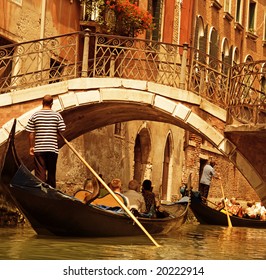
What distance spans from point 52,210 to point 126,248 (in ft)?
2.64

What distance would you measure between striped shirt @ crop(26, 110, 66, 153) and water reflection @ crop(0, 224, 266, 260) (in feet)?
2.92

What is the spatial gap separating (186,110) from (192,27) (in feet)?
28.6

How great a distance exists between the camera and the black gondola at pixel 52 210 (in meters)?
10.1

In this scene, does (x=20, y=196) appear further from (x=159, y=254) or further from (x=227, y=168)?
(x=227, y=168)

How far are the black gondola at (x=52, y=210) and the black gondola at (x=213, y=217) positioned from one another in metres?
4.99

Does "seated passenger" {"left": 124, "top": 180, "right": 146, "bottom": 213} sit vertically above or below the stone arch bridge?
below

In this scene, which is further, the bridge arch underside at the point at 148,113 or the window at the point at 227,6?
the window at the point at 227,6

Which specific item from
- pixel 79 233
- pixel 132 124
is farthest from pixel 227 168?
pixel 79 233

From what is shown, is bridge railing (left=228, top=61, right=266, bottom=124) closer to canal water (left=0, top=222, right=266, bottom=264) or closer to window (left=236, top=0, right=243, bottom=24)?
canal water (left=0, top=222, right=266, bottom=264)

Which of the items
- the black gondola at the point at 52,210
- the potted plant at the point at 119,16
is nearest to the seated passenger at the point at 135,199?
the black gondola at the point at 52,210

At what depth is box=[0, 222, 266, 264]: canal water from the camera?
9172mm

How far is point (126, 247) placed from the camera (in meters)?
10.2

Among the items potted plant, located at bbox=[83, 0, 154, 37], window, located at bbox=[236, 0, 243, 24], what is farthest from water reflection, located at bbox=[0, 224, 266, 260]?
window, located at bbox=[236, 0, 243, 24]

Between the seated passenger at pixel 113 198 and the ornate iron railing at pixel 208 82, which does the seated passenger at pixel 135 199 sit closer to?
the seated passenger at pixel 113 198
